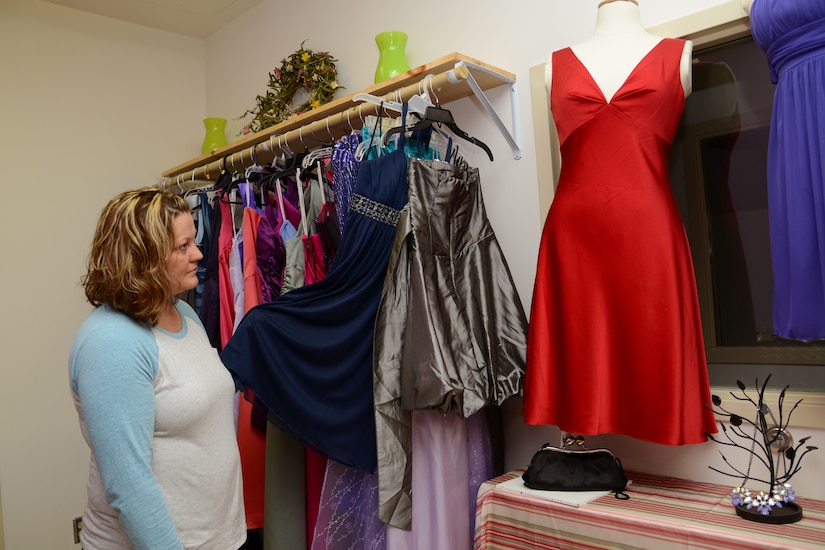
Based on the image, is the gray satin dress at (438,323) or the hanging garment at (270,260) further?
the hanging garment at (270,260)

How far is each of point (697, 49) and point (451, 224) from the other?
0.79 m

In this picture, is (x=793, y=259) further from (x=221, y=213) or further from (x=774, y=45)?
(x=221, y=213)

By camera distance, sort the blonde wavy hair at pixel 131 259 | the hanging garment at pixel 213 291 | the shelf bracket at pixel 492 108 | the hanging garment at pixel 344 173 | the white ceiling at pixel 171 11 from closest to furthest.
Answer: the blonde wavy hair at pixel 131 259
the shelf bracket at pixel 492 108
the hanging garment at pixel 344 173
the hanging garment at pixel 213 291
the white ceiling at pixel 171 11

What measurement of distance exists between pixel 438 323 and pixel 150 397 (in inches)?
28.8

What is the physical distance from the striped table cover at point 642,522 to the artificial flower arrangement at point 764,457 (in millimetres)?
26

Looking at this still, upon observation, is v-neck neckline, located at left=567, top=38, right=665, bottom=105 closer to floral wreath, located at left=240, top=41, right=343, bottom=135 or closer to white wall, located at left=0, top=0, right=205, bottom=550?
floral wreath, located at left=240, top=41, right=343, bottom=135

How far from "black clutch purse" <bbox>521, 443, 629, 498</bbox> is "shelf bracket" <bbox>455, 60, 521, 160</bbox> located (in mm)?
921

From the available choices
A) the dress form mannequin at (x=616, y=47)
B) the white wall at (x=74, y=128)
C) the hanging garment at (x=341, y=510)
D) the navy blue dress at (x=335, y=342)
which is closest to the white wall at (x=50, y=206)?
the white wall at (x=74, y=128)

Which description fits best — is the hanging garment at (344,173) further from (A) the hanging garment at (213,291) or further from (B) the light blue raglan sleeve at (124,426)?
→ (B) the light blue raglan sleeve at (124,426)

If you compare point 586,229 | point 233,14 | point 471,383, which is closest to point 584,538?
point 471,383

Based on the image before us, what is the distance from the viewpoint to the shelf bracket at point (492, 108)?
1884 mm

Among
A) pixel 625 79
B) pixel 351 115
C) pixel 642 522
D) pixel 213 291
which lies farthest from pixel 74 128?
pixel 642 522

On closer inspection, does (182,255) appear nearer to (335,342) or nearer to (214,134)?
(335,342)

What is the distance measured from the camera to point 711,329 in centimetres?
170
